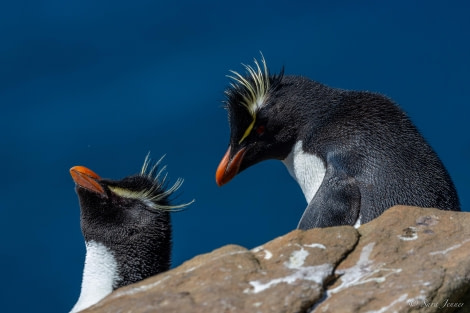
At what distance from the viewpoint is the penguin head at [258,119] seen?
443 cm

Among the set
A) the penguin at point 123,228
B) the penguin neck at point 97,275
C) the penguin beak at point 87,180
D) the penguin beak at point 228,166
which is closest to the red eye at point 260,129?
the penguin beak at point 228,166

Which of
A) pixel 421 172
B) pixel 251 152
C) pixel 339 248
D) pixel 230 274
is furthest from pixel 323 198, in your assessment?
pixel 230 274

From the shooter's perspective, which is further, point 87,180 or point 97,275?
point 87,180

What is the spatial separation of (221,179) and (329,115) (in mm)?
653

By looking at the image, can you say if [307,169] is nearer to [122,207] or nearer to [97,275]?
[122,207]

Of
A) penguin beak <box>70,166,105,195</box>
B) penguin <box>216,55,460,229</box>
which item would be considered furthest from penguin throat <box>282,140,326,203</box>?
penguin beak <box>70,166,105,195</box>

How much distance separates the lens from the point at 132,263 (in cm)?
418

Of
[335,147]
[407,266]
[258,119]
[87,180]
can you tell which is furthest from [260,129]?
[407,266]

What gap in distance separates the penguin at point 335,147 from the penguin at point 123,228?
1.23ft

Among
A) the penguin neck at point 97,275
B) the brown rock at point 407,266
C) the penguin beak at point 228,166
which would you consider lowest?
the brown rock at point 407,266

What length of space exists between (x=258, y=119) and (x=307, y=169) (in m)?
0.39

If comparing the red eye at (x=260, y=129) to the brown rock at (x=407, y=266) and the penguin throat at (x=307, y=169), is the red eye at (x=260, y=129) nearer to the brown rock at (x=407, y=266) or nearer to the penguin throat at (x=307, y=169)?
the penguin throat at (x=307, y=169)

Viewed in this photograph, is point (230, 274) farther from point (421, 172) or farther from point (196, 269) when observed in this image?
point (421, 172)

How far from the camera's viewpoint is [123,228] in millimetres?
4297
